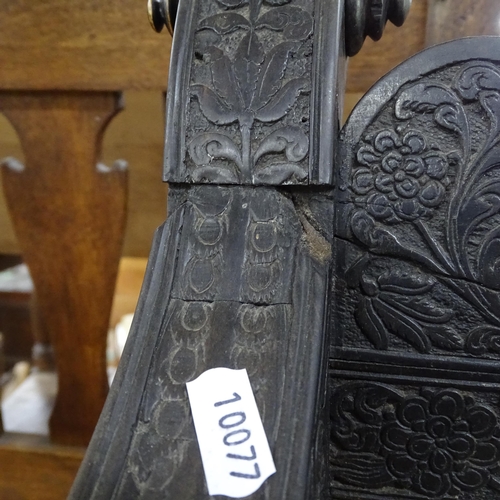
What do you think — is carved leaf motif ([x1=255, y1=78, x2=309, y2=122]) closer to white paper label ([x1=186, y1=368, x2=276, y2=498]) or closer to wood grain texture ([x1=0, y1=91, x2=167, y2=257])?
white paper label ([x1=186, y1=368, x2=276, y2=498])

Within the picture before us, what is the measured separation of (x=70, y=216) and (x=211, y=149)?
1.60 feet

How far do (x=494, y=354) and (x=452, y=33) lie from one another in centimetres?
51

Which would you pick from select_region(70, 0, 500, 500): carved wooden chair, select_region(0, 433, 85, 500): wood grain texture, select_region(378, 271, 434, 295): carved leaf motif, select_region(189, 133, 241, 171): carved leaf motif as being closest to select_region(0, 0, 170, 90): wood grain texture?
select_region(70, 0, 500, 500): carved wooden chair

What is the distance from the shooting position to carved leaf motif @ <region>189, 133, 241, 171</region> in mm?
418

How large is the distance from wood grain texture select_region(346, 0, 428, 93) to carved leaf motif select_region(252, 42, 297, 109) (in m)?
0.38

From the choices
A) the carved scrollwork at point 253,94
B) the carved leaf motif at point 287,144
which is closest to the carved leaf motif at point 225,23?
the carved scrollwork at point 253,94

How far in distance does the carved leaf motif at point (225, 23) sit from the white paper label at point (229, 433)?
29 cm

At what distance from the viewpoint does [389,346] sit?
1.51 ft

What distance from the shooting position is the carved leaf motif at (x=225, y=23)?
436 millimetres

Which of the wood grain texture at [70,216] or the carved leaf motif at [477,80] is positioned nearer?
the carved leaf motif at [477,80]

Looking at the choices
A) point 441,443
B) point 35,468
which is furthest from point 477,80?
point 35,468

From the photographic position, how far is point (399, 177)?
0.44 meters

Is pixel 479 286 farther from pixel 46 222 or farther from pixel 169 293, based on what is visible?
pixel 46 222

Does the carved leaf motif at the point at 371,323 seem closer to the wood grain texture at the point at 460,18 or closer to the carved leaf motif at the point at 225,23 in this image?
the carved leaf motif at the point at 225,23
